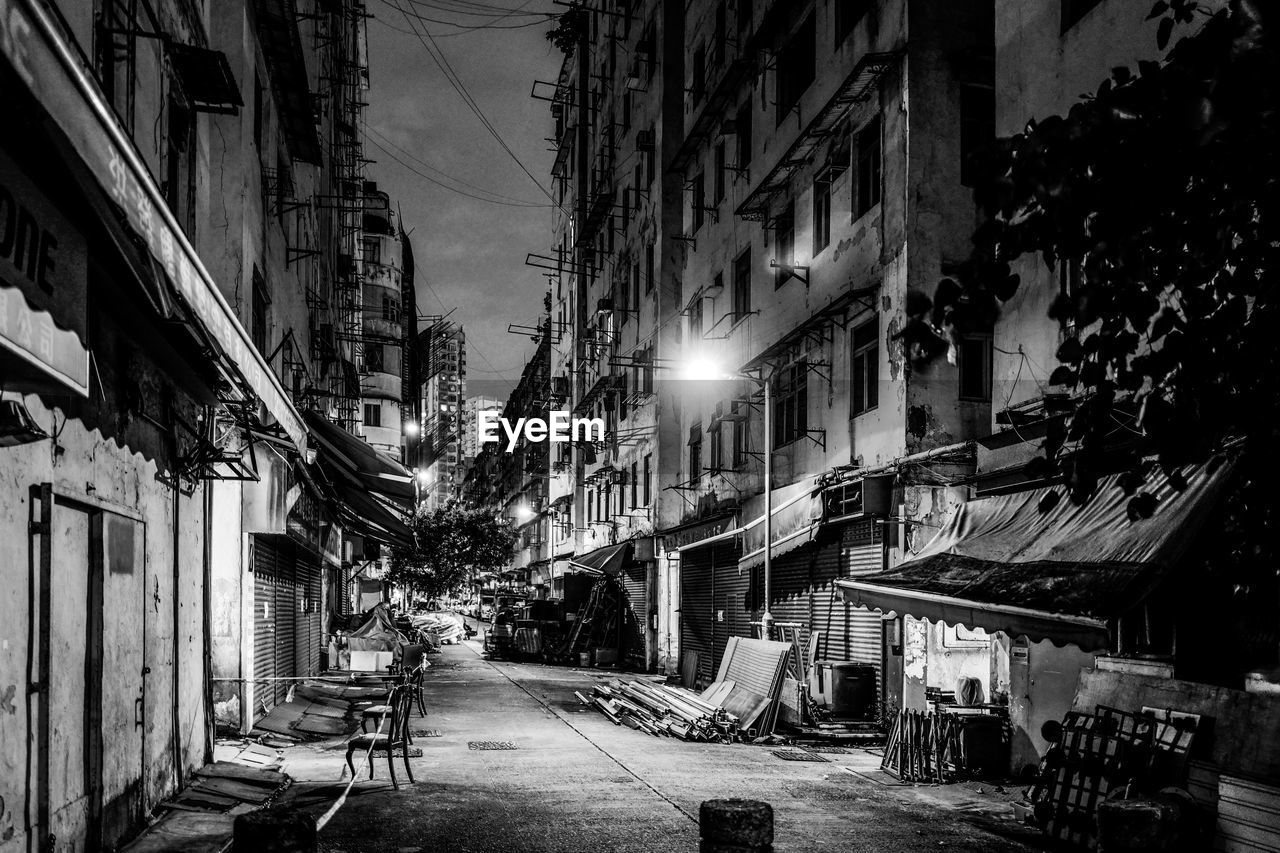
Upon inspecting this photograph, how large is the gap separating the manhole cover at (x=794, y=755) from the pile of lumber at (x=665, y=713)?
136 cm

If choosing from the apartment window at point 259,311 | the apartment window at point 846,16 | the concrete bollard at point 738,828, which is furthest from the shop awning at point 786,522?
the concrete bollard at point 738,828

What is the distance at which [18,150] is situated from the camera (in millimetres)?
4762

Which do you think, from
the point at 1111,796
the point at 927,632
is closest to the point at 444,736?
the point at 927,632

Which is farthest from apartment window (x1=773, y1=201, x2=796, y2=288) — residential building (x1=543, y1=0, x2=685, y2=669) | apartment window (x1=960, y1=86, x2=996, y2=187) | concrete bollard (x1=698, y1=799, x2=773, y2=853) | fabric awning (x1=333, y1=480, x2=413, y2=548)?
concrete bollard (x1=698, y1=799, x2=773, y2=853)

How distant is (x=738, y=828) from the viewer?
5.67 metres

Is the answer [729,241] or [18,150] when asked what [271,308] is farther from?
[18,150]

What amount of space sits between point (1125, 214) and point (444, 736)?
1468cm

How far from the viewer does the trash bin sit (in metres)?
17.8

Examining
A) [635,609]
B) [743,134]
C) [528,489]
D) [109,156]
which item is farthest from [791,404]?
[528,489]

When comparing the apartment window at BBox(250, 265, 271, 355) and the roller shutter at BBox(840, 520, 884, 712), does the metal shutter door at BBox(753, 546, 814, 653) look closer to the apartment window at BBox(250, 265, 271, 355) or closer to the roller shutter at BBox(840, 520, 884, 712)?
the roller shutter at BBox(840, 520, 884, 712)

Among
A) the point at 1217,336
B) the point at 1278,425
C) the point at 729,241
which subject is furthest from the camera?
the point at 729,241

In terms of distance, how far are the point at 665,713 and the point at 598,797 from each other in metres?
7.27

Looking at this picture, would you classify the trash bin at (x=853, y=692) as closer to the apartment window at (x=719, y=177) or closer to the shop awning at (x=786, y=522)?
the shop awning at (x=786, y=522)

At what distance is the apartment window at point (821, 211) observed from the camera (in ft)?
68.5
